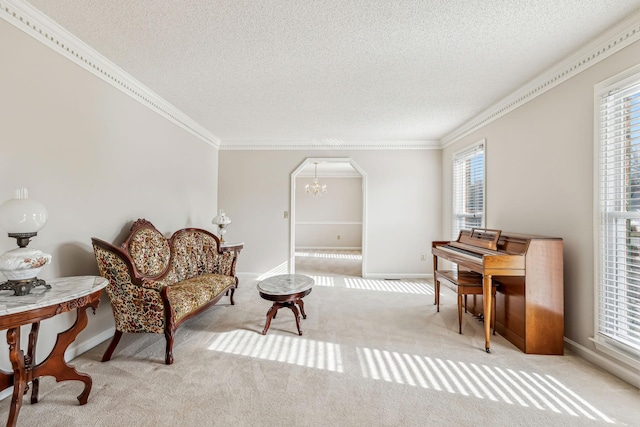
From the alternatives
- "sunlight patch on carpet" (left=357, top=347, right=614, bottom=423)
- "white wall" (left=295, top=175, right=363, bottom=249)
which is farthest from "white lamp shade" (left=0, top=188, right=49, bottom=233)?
"white wall" (left=295, top=175, right=363, bottom=249)

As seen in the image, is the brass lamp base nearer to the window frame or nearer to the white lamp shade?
the white lamp shade

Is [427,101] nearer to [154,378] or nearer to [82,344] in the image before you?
[154,378]

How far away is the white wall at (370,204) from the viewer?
492cm

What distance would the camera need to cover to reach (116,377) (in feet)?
6.40

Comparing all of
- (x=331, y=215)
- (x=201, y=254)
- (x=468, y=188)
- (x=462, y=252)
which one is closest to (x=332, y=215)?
(x=331, y=215)

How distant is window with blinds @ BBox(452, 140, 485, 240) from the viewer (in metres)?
3.79

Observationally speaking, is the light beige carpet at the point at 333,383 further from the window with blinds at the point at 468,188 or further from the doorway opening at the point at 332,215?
the doorway opening at the point at 332,215

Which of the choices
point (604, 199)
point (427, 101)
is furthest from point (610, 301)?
point (427, 101)

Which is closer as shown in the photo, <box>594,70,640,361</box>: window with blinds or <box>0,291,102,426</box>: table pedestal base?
<box>0,291,102,426</box>: table pedestal base

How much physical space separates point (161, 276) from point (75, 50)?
205cm

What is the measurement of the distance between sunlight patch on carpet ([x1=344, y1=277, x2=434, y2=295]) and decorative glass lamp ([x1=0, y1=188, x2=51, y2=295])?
12.0 feet

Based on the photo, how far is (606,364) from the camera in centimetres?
202

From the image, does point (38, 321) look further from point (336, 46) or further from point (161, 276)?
point (336, 46)

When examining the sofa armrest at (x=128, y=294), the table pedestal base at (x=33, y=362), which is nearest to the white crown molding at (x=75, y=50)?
the sofa armrest at (x=128, y=294)
